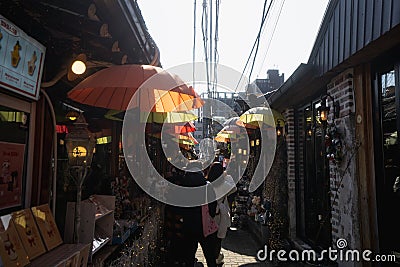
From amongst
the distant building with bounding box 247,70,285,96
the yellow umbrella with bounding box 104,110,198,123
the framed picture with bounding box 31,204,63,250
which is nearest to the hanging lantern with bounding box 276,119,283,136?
the yellow umbrella with bounding box 104,110,198,123

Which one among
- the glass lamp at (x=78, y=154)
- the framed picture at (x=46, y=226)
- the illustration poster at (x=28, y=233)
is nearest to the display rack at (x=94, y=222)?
the glass lamp at (x=78, y=154)

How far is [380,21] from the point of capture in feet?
9.10

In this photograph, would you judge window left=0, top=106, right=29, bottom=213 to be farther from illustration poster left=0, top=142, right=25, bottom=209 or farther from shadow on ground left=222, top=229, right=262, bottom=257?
shadow on ground left=222, top=229, right=262, bottom=257

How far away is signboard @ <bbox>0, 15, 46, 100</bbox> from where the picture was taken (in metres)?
2.48

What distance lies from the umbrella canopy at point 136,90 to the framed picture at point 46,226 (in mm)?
1238

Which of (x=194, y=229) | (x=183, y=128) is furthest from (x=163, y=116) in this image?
(x=194, y=229)

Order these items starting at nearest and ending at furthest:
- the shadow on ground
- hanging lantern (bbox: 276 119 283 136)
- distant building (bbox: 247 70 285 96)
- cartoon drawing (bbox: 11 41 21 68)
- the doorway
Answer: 1. cartoon drawing (bbox: 11 41 21 68)
2. the doorway
3. the shadow on ground
4. hanging lantern (bbox: 276 119 283 136)
5. distant building (bbox: 247 70 285 96)

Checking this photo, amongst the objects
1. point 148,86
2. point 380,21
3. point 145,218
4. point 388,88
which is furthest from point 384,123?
point 145,218

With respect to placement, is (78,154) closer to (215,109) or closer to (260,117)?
(260,117)

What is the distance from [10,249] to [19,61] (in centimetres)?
150

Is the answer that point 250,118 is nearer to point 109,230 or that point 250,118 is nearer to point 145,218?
point 145,218

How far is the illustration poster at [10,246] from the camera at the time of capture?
2246 millimetres

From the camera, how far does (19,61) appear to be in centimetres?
271

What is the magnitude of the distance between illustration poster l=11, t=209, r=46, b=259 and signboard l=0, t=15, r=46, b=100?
3.40ft
